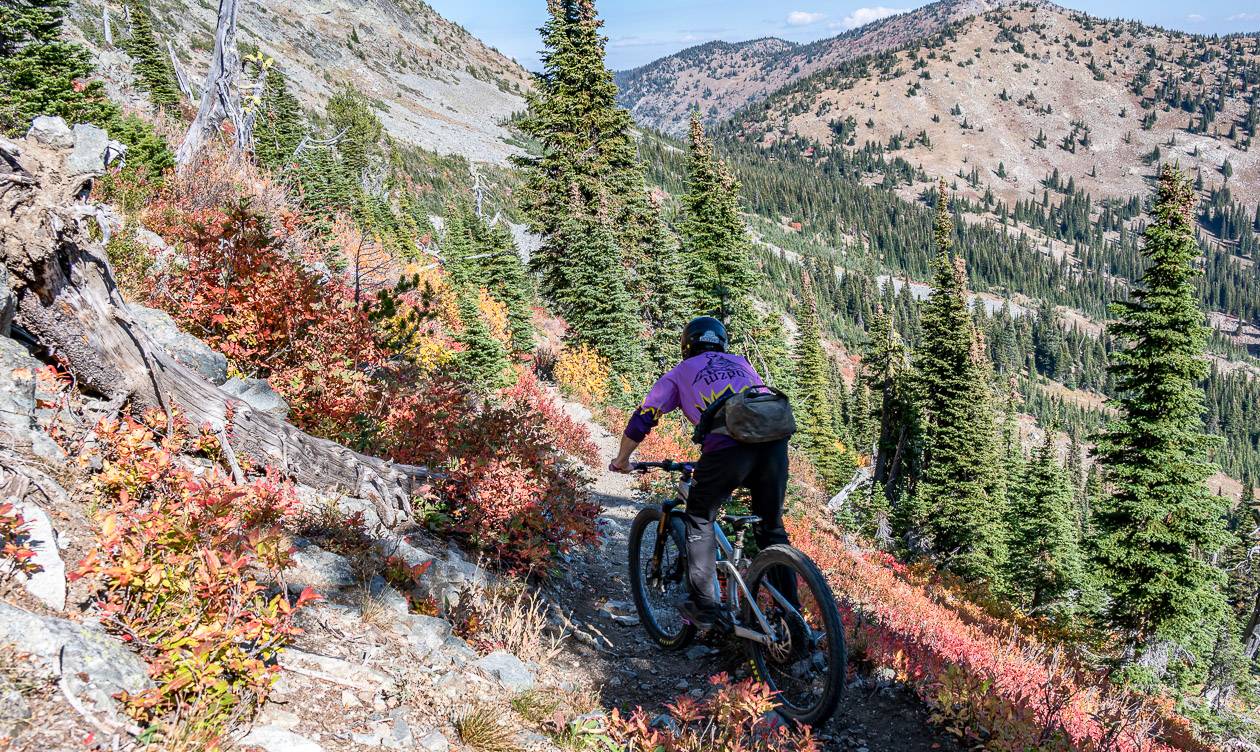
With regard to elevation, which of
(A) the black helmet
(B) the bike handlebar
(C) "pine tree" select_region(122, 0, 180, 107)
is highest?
(C) "pine tree" select_region(122, 0, 180, 107)

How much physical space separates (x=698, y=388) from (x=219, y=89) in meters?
12.1

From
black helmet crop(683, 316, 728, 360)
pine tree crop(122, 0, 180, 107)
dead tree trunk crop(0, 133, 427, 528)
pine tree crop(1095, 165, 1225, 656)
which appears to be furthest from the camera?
pine tree crop(122, 0, 180, 107)

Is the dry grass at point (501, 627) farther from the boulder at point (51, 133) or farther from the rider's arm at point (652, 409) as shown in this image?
the boulder at point (51, 133)

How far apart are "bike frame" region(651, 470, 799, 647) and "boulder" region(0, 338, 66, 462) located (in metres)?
4.02

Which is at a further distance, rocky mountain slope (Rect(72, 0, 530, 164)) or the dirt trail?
rocky mountain slope (Rect(72, 0, 530, 164))

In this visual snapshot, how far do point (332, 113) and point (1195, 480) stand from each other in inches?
2715

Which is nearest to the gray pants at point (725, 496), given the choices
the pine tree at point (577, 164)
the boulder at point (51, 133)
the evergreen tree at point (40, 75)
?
the boulder at point (51, 133)

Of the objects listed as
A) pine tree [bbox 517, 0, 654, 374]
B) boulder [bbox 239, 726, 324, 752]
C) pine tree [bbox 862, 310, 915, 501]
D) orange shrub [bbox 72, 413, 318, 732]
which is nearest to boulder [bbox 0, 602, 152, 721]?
orange shrub [bbox 72, 413, 318, 732]

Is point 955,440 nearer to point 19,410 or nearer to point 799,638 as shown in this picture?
point 799,638

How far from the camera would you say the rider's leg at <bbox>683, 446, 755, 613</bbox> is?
171 inches

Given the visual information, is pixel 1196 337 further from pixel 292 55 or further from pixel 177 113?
pixel 292 55

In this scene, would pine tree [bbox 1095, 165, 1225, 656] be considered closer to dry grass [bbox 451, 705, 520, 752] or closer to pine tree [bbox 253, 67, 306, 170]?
dry grass [bbox 451, 705, 520, 752]

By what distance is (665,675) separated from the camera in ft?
16.9

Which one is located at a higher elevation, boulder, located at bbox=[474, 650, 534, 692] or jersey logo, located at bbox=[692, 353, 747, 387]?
jersey logo, located at bbox=[692, 353, 747, 387]
